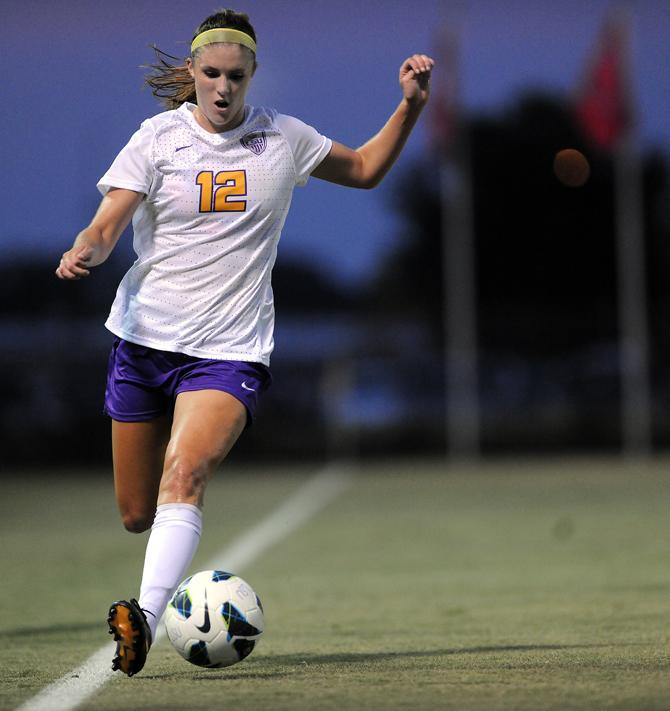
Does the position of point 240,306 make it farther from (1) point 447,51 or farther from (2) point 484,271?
(2) point 484,271

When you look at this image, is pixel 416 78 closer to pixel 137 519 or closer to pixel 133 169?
pixel 133 169

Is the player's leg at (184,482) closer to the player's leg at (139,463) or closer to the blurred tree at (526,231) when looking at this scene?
the player's leg at (139,463)

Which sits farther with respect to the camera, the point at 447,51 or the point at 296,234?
the point at 296,234

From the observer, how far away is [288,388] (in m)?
35.2

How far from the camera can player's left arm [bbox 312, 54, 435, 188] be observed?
21.1ft

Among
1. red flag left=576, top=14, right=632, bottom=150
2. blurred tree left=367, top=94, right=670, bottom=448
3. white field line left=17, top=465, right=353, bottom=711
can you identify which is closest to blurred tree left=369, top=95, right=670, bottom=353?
blurred tree left=367, top=94, right=670, bottom=448

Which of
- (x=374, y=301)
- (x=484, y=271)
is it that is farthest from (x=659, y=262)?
(x=374, y=301)

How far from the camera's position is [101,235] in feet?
18.9

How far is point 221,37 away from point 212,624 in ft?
7.48

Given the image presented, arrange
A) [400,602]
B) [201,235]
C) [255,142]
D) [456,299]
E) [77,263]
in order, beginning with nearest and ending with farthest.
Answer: [77,263] < [201,235] < [255,142] < [400,602] < [456,299]

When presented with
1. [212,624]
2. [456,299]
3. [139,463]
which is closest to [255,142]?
[139,463]

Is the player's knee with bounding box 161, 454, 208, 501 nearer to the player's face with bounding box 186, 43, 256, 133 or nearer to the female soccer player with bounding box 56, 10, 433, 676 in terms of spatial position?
the female soccer player with bounding box 56, 10, 433, 676

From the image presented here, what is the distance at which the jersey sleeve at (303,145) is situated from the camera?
246 inches

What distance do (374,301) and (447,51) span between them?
36.0m
